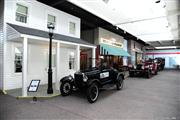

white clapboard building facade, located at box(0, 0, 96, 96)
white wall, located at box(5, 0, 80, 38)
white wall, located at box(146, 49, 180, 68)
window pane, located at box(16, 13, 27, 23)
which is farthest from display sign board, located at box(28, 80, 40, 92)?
white wall, located at box(146, 49, 180, 68)

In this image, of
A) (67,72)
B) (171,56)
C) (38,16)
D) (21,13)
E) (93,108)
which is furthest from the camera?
(171,56)

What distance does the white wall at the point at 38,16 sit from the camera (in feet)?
21.4

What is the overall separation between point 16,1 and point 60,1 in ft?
7.15

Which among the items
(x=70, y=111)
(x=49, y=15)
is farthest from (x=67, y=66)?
(x=70, y=111)

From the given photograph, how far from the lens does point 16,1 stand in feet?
21.9

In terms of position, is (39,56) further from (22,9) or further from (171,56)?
(171,56)

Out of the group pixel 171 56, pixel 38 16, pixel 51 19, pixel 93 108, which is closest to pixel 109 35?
pixel 51 19

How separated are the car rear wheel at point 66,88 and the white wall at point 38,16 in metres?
3.72

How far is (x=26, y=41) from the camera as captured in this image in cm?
565

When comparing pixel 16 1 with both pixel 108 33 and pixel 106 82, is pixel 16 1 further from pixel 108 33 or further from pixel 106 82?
pixel 108 33

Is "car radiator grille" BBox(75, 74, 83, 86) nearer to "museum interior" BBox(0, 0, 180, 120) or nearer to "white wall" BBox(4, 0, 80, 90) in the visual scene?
"museum interior" BBox(0, 0, 180, 120)

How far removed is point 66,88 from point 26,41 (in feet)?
8.38

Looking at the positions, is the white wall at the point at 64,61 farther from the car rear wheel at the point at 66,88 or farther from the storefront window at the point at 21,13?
the car rear wheel at the point at 66,88

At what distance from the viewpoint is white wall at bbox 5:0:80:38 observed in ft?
21.4
